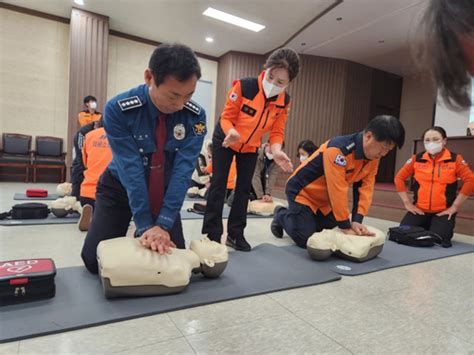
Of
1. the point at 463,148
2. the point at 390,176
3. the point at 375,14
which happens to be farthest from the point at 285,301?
the point at 390,176

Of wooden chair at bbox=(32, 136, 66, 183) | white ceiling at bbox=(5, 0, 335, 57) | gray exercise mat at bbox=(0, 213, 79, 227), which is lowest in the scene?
gray exercise mat at bbox=(0, 213, 79, 227)

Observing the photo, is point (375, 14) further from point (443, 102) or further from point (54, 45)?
point (54, 45)

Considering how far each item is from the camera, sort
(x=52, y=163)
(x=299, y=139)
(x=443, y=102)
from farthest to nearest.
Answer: (x=299, y=139) < (x=52, y=163) < (x=443, y=102)

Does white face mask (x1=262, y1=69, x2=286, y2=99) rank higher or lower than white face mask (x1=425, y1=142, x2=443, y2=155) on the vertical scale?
higher

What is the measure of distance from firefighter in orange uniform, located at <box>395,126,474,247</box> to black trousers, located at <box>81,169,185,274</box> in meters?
2.22

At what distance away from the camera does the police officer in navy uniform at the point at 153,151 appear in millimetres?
1118

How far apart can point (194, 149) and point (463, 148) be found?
3.82 metres

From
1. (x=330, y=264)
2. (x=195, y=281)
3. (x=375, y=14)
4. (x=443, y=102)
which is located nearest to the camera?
(x=443, y=102)

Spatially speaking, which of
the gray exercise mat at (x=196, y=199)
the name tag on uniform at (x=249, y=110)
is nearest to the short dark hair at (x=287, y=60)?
the name tag on uniform at (x=249, y=110)

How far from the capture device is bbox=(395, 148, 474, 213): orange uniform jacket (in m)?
2.53

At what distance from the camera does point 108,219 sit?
1.37 m

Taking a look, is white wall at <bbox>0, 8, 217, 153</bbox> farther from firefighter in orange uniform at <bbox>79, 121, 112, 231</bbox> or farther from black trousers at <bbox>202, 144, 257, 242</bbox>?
black trousers at <bbox>202, 144, 257, 242</bbox>

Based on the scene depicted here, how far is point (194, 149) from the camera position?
4.49ft

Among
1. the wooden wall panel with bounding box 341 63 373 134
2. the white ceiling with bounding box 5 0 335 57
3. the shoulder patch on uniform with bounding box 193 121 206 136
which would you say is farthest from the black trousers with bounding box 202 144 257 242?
the wooden wall panel with bounding box 341 63 373 134
